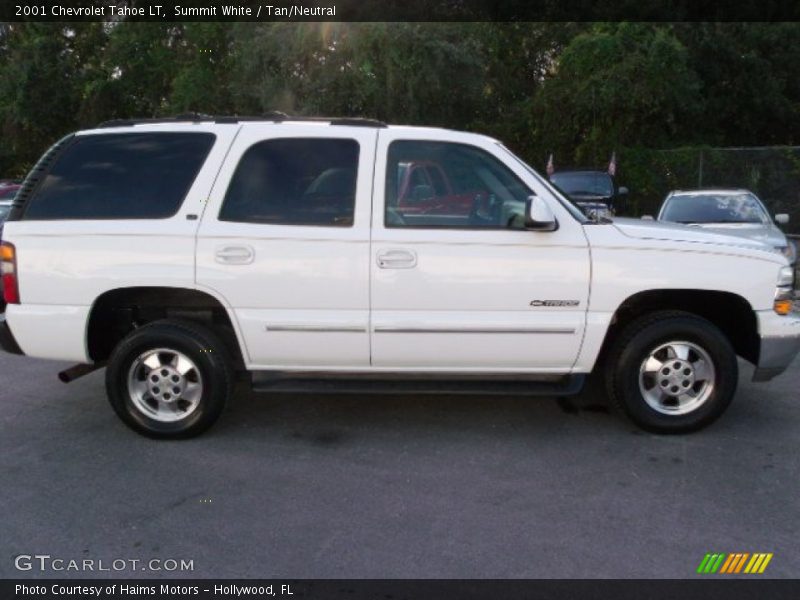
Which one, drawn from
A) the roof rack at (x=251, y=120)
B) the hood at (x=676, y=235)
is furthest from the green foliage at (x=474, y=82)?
the roof rack at (x=251, y=120)

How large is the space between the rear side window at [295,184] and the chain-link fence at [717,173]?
14.2 m

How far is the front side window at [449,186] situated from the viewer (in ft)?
15.9

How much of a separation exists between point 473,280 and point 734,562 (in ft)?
6.85

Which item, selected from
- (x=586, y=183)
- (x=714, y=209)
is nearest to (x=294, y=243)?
(x=714, y=209)

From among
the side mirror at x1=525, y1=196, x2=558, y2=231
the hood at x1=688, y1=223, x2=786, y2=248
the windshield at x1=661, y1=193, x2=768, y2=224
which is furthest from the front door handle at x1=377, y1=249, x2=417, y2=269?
the windshield at x1=661, y1=193, x2=768, y2=224

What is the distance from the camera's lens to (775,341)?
16.0 feet

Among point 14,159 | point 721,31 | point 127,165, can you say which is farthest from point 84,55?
point 127,165

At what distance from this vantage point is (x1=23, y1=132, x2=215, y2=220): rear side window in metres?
4.88

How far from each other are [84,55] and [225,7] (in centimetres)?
742

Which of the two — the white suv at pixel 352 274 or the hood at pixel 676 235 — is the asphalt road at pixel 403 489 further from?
the hood at pixel 676 235

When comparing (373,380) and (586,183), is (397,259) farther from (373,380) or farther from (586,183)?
(586,183)

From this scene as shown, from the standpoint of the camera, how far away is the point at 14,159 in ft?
96.7
